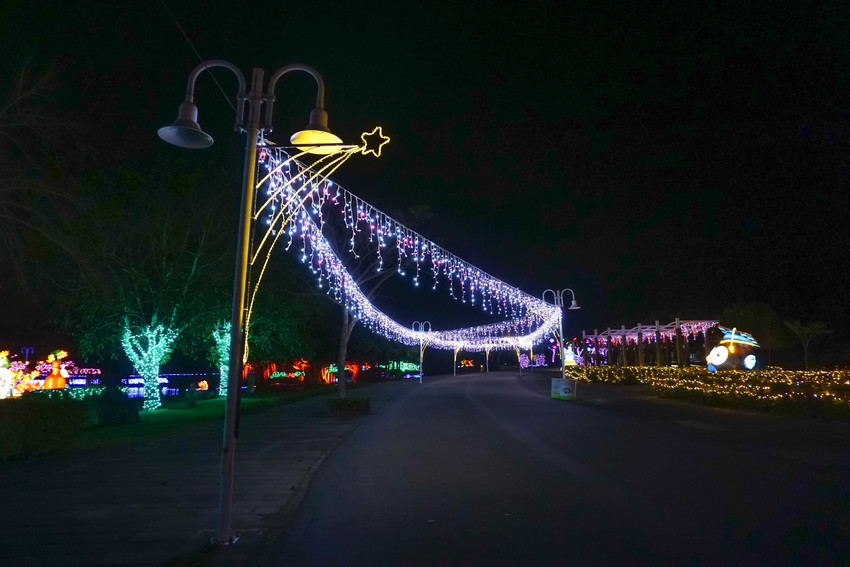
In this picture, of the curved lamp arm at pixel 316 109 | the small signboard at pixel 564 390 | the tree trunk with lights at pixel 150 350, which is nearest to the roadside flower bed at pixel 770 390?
the small signboard at pixel 564 390

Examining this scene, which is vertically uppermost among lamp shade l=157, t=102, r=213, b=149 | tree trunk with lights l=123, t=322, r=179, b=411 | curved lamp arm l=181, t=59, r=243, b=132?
curved lamp arm l=181, t=59, r=243, b=132

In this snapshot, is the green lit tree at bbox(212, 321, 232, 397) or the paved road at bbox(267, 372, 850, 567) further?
the green lit tree at bbox(212, 321, 232, 397)

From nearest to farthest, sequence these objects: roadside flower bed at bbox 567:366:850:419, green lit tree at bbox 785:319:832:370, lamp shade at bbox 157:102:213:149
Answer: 1. lamp shade at bbox 157:102:213:149
2. roadside flower bed at bbox 567:366:850:419
3. green lit tree at bbox 785:319:832:370

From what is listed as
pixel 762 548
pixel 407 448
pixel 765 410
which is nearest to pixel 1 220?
pixel 407 448

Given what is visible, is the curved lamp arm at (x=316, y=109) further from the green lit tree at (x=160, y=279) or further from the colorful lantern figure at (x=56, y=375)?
the colorful lantern figure at (x=56, y=375)

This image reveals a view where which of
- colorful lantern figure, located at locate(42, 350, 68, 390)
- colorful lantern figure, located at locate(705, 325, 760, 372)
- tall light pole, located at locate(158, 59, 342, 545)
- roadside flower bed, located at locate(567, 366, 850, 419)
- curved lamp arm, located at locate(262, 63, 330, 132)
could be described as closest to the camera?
tall light pole, located at locate(158, 59, 342, 545)

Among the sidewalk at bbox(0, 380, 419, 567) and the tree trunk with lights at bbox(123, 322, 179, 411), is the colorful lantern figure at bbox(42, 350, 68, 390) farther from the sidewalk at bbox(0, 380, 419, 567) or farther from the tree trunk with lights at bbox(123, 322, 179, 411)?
the sidewalk at bbox(0, 380, 419, 567)

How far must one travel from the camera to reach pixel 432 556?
522cm

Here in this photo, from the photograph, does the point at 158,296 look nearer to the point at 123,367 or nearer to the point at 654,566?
the point at 654,566

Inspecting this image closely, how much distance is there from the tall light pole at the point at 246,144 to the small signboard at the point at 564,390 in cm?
2061

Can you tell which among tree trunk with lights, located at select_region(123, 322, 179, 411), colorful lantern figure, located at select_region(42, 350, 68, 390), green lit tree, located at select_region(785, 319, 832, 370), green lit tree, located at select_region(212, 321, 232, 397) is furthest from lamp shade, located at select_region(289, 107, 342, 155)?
green lit tree, located at select_region(785, 319, 832, 370)

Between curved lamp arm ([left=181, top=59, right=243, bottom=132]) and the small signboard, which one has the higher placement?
curved lamp arm ([left=181, top=59, right=243, bottom=132])

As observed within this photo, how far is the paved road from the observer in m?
5.31

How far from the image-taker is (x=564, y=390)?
2538cm
